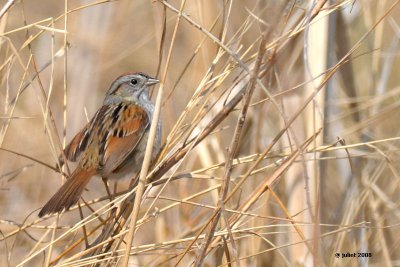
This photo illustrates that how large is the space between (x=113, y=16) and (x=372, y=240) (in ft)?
7.22

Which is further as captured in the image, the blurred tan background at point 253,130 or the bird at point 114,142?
the bird at point 114,142

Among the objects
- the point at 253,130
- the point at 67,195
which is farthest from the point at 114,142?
the point at 253,130

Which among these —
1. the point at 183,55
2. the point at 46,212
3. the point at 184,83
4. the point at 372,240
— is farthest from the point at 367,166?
the point at 183,55

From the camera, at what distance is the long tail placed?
2389mm

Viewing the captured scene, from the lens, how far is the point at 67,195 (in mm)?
2441

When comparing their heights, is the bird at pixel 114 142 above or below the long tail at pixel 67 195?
above

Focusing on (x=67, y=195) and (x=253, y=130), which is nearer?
(x=67, y=195)

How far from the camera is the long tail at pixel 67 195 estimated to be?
2389mm

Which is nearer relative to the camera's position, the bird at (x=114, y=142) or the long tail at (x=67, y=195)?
the long tail at (x=67, y=195)

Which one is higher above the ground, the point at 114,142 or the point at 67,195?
the point at 114,142

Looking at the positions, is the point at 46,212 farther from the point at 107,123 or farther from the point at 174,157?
the point at 107,123

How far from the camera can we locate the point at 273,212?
335cm

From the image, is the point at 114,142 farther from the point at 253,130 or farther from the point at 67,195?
the point at 253,130

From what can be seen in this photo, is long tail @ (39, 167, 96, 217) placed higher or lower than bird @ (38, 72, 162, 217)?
lower
